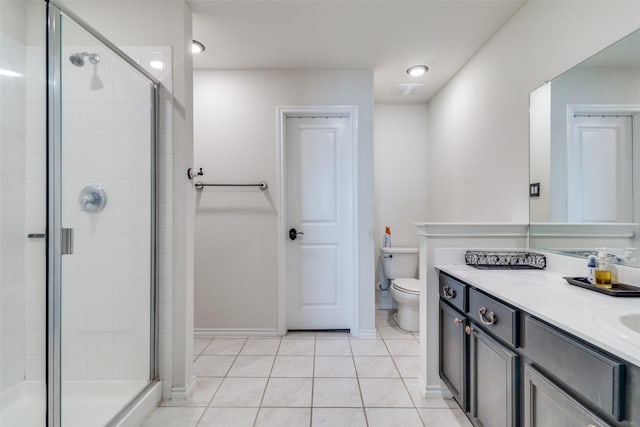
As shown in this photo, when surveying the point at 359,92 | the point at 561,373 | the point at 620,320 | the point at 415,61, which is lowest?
the point at 561,373

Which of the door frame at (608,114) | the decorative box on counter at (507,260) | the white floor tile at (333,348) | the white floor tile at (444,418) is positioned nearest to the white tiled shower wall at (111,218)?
the white floor tile at (333,348)

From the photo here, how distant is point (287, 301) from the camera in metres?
2.75

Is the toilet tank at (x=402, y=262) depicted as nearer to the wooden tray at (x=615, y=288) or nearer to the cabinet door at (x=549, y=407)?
the wooden tray at (x=615, y=288)

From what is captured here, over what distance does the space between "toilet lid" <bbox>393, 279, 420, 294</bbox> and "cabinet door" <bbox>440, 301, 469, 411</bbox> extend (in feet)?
3.03

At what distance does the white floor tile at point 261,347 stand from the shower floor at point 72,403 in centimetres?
89

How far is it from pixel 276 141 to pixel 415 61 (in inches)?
54.6

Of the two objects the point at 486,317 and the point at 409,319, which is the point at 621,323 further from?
the point at 409,319

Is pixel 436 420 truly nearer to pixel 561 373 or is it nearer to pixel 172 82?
pixel 561 373

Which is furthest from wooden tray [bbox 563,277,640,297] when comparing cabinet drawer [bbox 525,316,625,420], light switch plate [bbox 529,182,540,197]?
light switch plate [bbox 529,182,540,197]

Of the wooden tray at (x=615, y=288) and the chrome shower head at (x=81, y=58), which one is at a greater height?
the chrome shower head at (x=81, y=58)

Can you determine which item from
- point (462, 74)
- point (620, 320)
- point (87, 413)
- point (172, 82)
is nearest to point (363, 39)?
point (462, 74)

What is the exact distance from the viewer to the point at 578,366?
2.60ft

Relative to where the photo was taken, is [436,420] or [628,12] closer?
[628,12]

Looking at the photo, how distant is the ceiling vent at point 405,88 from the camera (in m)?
2.82
